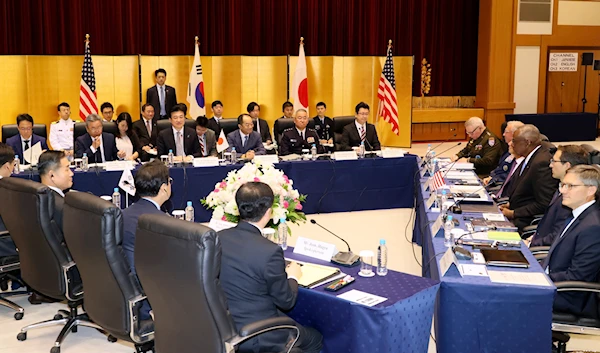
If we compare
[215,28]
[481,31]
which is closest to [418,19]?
[481,31]

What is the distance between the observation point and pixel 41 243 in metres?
3.78

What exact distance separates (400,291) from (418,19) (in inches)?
453

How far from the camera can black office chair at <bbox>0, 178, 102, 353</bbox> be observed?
3703 millimetres

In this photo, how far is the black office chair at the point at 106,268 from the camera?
318cm

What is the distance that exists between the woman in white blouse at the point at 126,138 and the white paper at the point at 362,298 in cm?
482

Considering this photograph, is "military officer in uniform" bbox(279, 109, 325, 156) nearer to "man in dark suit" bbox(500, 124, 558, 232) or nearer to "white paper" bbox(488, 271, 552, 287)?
"man in dark suit" bbox(500, 124, 558, 232)

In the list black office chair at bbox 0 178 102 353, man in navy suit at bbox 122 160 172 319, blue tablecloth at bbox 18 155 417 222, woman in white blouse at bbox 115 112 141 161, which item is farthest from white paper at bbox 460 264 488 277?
woman in white blouse at bbox 115 112 141 161

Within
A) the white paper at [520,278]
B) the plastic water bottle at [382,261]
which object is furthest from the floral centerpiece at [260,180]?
the white paper at [520,278]

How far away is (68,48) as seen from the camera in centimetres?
1092

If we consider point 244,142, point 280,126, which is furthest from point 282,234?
point 280,126

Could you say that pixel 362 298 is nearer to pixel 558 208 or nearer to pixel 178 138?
pixel 558 208

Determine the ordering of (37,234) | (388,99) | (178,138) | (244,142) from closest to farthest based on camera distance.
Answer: (37,234), (178,138), (244,142), (388,99)

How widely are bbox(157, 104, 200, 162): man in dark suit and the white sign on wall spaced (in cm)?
974

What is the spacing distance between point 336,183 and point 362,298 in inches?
168
